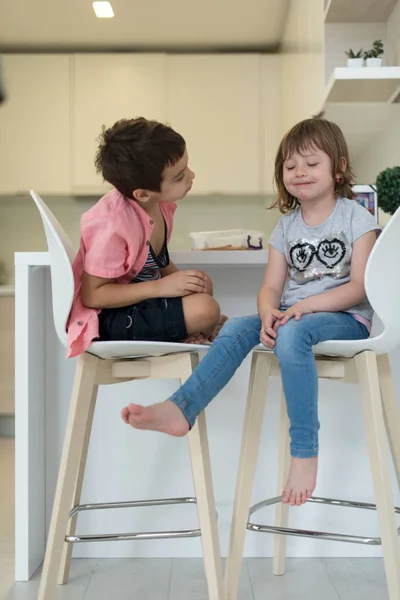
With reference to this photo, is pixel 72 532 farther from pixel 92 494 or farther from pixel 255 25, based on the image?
pixel 255 25

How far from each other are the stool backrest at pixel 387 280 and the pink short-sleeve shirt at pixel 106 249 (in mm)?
421

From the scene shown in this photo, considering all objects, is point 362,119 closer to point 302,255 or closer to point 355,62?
point 355,62

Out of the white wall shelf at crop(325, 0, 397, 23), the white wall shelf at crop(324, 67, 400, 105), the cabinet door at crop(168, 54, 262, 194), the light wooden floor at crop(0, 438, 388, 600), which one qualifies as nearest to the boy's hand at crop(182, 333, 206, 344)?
the light wooden floor at crop(0, 438, 388, 600)

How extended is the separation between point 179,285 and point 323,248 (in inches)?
11.6

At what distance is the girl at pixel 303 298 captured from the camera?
46.7 inches

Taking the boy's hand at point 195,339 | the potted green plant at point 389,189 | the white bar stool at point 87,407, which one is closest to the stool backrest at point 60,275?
the white bar stool at point 87,407

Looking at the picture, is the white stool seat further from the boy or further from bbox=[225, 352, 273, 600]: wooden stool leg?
bbox=[225, 352, 273, 600]: wooden stool leg

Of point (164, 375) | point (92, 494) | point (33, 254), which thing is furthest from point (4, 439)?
point (164, 375)

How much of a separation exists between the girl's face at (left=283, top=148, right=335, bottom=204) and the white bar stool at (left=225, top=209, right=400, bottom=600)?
25 centimetres

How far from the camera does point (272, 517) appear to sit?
5.62ft

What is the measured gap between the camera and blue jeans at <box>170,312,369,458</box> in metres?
1.19

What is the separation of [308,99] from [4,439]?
217cm

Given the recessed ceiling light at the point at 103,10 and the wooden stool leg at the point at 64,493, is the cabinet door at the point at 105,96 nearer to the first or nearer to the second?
the recessed ceiling light at the point at 103,10

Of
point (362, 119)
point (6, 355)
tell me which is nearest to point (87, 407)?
point (362, 119)
